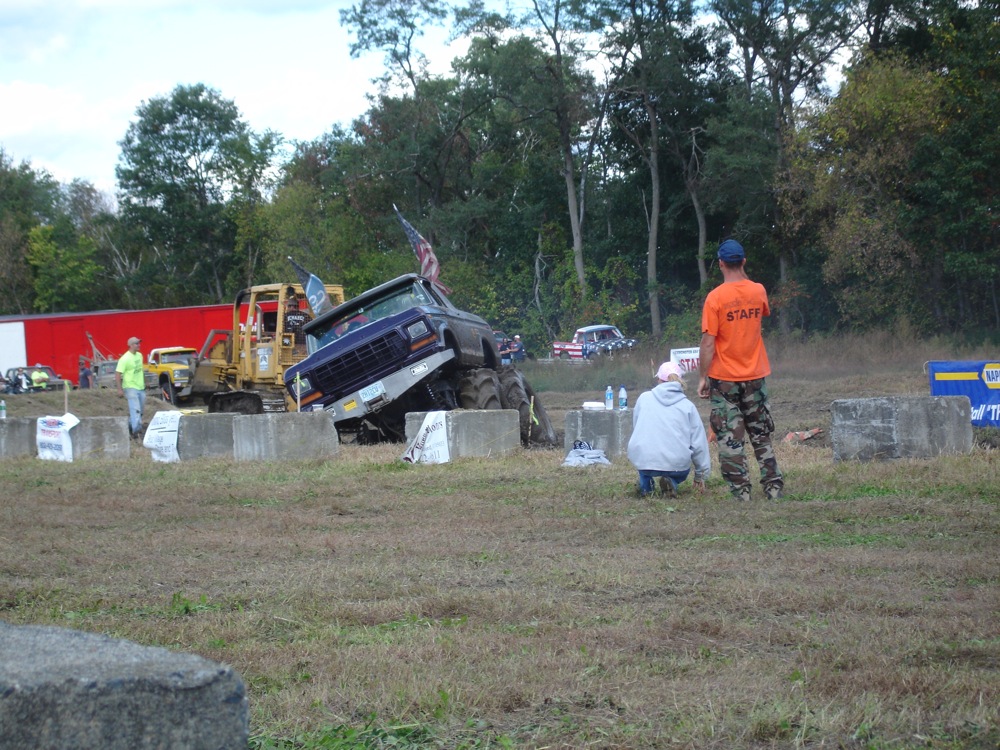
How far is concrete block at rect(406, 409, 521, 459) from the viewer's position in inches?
544

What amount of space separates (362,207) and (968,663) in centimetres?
5558

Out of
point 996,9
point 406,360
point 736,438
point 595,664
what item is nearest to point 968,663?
point 595,664

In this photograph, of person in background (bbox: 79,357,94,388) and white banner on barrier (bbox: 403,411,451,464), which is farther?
person in background (bbox: 79,357,94,388)

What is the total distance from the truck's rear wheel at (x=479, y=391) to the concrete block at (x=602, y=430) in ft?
14.3

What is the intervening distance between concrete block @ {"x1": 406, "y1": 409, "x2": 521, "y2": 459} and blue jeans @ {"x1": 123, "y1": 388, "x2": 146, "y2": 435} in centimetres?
840

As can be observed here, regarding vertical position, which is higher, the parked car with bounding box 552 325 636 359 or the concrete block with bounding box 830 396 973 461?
the parked car with bounding box 552 325 636 359

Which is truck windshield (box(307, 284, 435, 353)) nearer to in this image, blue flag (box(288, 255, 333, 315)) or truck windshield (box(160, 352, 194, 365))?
blue flag (box(288, 255, 333, 315))

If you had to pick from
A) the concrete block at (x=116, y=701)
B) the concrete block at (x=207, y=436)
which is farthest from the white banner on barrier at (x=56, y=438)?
the concrete block at (x=116, y=701)

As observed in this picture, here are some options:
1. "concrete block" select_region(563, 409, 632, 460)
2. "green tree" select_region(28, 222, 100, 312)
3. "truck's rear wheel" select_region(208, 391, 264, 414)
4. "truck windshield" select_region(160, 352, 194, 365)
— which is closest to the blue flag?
"truck's rear wheel" select_region(208, 391, 264, 414)

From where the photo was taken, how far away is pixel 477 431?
46.0ft

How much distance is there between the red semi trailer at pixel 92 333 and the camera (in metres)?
42.4

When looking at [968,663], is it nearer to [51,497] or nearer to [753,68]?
[51,497]

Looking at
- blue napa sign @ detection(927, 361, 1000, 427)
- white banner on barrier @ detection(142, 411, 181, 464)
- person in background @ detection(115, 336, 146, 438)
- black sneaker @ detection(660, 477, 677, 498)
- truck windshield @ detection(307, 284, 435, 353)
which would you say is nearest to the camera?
black sneaker @ detection(660, 477, 677, 498)

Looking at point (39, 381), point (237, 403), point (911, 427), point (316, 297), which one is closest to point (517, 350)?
point (39, 381)
